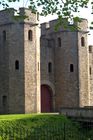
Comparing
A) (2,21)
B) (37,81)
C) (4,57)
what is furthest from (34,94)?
(2,21)

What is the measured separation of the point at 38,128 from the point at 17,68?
1168cm

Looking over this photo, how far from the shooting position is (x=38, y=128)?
28.2 metres

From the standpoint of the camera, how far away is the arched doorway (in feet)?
145

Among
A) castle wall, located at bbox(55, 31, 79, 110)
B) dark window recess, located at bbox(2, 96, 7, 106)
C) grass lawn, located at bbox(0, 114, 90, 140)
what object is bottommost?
grass lawn, located at bbox(0, 114, 90, 140)

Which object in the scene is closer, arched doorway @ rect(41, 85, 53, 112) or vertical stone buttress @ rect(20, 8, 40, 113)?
vertical stone buttress @ rect(20, 8, 40, 113)

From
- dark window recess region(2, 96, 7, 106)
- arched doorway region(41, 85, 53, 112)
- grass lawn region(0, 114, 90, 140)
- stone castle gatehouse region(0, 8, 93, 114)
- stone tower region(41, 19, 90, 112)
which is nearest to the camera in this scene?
grass lawn region(0, 114, 90, 140)

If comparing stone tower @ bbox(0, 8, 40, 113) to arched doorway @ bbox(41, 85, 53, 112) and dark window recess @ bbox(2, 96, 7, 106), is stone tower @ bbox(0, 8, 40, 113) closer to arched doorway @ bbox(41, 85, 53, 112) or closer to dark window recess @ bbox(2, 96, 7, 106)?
dark window recess @ bbox(2, 96, 7, 106)

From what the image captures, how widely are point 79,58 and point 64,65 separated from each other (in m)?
1.56

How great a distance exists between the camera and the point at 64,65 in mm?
44656

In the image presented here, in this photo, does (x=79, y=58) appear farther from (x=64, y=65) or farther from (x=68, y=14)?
(x=68, y=14)

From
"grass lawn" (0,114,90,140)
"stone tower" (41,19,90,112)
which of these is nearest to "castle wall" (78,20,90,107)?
"stone tower" (41,19,90,112)

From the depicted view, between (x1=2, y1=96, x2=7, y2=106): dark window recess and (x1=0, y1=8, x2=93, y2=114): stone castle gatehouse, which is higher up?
(x1=0, y1=8, x2=93, y2=114): stone castle gatehouse

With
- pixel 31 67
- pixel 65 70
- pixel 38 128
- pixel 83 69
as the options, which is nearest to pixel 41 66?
pixel 65 70

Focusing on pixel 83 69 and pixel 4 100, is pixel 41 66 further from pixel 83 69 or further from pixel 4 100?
pixel 4 100
